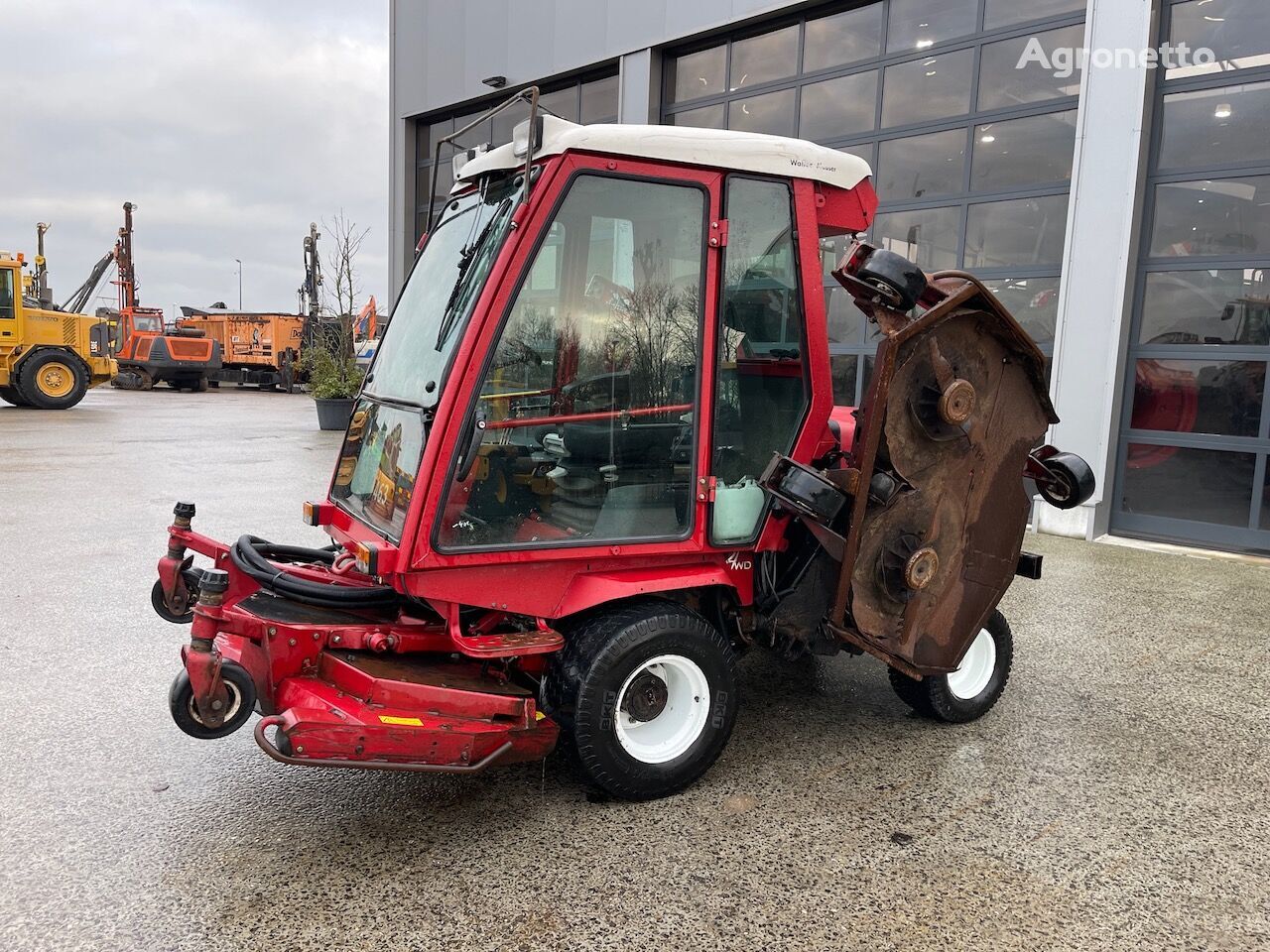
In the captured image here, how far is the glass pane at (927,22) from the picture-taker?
852 cm

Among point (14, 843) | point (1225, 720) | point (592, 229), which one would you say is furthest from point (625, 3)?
point (14, 843)

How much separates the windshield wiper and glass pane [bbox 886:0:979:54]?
24.2 ft

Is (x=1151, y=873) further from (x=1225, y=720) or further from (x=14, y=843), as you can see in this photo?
(x=14, y=843)

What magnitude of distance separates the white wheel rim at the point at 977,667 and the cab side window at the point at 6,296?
19372 mm

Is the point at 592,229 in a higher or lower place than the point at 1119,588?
higher

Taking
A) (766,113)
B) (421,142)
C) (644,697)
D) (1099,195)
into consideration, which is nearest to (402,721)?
(644,697)

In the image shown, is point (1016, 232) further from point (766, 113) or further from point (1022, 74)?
point (766, 113)

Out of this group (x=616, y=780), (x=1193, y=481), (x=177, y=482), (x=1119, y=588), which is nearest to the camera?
(x=616, y=780)

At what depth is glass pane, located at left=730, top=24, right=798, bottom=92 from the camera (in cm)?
989

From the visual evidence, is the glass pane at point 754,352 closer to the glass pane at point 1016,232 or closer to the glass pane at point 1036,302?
the glass pane at point 1036,302

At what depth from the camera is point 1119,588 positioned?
6246mm

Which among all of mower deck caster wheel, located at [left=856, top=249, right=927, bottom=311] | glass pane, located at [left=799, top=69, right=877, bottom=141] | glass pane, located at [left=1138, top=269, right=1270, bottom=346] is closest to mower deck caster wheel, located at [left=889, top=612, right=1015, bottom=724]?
mower deck caster wheel, located at [left=856, top=249, right=927, bottom=311]

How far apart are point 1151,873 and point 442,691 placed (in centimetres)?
221

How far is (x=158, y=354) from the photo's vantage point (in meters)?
27.7
